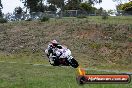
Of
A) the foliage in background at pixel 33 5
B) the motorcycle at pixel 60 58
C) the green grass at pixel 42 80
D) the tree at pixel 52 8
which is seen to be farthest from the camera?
the tree at pixel 52 8

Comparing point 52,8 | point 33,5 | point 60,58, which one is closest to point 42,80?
→ point 60,58

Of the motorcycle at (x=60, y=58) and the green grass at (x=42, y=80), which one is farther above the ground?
the motorcycle at (x=60, y=58)

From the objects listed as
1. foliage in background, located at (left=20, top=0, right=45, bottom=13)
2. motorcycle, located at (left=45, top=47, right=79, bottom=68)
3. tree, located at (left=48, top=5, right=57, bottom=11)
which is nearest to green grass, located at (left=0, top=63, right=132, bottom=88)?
motorcycle, located at (left=45, top=47, right=79, bottom=68)

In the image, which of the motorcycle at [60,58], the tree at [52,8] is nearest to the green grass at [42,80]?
the motorcycle at [60,58]

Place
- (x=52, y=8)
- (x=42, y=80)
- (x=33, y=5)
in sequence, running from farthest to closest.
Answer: (x=52, y=8), (x=33, y=5), (x=42, y=80)

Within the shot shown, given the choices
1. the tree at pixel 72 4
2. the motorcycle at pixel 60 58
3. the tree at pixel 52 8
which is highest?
the motorcycle at pixel 60 58

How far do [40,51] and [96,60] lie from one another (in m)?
6.86

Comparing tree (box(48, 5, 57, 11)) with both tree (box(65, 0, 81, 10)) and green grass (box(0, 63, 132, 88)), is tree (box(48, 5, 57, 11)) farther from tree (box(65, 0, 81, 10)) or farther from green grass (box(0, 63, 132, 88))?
green grass (box(0, 63, 132, 88))

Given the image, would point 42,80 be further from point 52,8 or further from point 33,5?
point 52,8

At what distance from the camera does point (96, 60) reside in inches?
1735

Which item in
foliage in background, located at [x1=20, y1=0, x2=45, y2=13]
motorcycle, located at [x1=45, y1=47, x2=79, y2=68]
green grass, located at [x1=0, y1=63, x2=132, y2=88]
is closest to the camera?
green grass, located at [x1=0, y1=63, x2=132, y2=88]

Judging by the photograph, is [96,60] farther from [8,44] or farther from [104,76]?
[104,76]

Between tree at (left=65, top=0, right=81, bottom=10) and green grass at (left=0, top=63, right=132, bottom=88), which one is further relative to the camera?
tree at (left=65, top=0, right=81, bottom=10)

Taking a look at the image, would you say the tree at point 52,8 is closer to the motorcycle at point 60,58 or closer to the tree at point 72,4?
the tree at point 72,4
